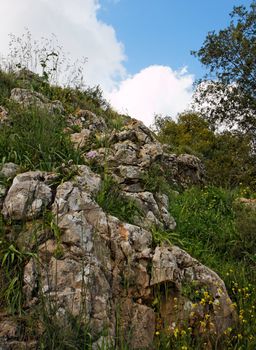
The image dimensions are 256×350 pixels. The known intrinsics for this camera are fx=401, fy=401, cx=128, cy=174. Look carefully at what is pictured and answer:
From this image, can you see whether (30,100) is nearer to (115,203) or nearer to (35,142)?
(35,142)

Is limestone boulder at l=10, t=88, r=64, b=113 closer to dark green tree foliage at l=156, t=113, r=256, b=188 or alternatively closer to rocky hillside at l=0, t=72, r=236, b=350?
rocky hillside at l=0, t=72, r=236, b=350

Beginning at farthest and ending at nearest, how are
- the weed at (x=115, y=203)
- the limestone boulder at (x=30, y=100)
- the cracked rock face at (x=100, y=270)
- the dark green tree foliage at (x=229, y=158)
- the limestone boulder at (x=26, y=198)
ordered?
the dark green tree foliage at (x=229, y=158)
the limestone boulder at (x=30, y=100)
the weed at (x=115, y=203)
the limestone boulder at (x=26, y=198)
the cracked rock face at (x=100, y=270)

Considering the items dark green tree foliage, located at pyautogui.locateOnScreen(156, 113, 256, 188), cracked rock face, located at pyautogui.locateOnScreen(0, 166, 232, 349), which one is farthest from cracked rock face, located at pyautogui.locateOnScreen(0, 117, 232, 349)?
dark green tree foliage, located at pyautogui.locateOnScreen(156, 113, 256, 188)

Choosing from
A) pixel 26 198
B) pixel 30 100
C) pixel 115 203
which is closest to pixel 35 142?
pixel 26 198

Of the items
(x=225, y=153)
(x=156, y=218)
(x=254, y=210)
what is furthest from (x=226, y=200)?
(x=225, y=153)

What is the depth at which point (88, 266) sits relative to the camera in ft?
11.7

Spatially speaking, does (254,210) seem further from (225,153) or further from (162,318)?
(225,153)

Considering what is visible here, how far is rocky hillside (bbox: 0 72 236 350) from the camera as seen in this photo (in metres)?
3.13

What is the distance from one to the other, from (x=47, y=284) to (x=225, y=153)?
43.4 feet

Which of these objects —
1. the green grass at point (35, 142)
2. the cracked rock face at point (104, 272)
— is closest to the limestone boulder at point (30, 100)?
the green grass at point (35, 142)

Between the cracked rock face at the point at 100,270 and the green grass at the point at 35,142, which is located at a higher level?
the green grass at the point at 35,142

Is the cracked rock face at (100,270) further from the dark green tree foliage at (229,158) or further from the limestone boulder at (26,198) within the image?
the dark green tree foliage at (229,158)

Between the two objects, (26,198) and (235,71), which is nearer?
(26,198)

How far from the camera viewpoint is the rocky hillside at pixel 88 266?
3.13 m
